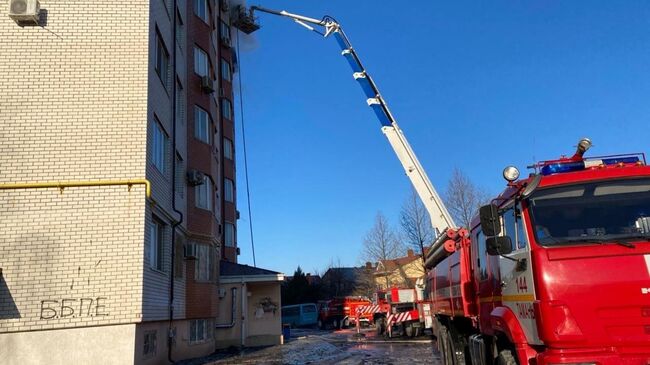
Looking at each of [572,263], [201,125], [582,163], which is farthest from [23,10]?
[572,263]

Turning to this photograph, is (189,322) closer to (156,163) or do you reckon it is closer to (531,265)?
(156,163)

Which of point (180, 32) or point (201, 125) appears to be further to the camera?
point (201, 125)

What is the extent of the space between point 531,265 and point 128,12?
10332 mm

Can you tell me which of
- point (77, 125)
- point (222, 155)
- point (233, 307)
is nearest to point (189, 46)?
point (77, 125)

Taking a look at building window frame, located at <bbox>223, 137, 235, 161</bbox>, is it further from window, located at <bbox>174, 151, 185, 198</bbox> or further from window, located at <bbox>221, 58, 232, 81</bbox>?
window, located at <bbox>174, 151, 185, 198</bbox>

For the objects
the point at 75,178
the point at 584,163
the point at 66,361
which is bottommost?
the point at 66,361

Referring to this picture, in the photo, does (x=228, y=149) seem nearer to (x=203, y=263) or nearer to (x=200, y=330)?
(x=203, y=263)

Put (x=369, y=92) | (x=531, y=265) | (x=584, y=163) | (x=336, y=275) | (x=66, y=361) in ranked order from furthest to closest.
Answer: (x=336, y=275) → (x=369, y=92) → (x=66, y=361) → (x=584, y=163) → (x=531, y=265)

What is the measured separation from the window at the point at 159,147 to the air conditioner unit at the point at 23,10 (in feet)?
10.9

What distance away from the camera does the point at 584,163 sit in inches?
243

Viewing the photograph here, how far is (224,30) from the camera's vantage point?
32281mm

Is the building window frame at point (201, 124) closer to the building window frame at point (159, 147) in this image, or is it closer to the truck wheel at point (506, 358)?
the building window frame at point (159, 147)

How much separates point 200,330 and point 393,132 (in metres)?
8.87

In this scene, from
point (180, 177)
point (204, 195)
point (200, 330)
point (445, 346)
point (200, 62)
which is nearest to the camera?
point (445, 346)
